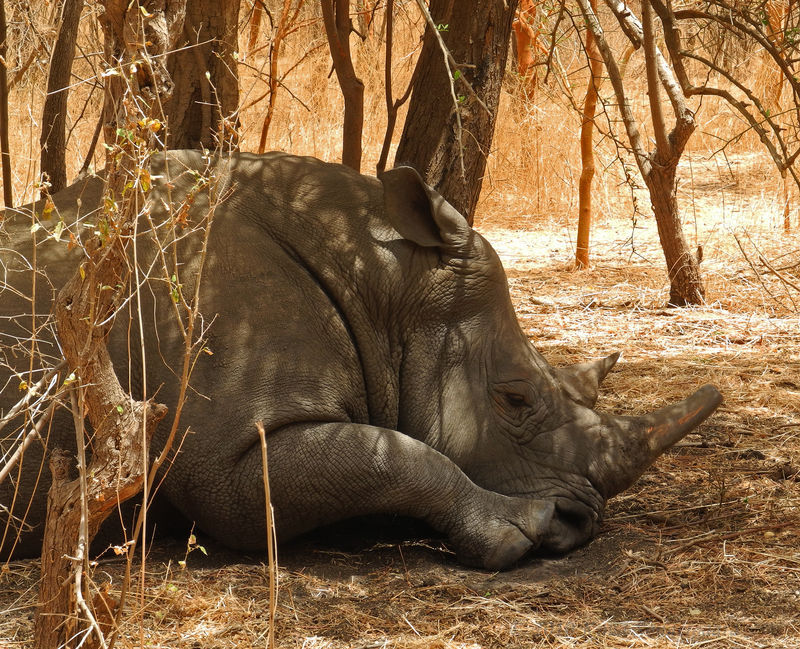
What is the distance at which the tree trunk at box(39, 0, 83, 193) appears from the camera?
6.55 m

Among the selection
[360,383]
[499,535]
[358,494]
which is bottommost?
[499,535]

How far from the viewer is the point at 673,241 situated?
29.8 feet

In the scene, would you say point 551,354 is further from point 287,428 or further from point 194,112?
point 287,428

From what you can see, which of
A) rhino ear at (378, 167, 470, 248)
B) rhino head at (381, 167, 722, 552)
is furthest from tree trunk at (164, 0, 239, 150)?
rhino head at (381, 167, 722, 552)

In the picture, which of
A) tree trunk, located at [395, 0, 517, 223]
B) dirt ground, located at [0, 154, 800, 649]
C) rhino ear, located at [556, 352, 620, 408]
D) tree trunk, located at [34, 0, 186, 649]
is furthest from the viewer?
tree trunk, located at [395, 0, 517, 223]

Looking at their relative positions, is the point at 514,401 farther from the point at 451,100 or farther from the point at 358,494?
the point at 451,100

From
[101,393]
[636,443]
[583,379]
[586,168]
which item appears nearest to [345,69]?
[583,379]

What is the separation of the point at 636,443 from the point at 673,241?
15.6 ft

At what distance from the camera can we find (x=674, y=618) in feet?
12.4

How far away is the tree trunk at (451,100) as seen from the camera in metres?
5.93

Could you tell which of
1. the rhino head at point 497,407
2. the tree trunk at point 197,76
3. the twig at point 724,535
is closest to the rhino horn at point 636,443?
the rhino head at point 497,407

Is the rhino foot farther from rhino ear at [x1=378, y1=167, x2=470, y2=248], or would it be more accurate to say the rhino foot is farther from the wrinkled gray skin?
rhino ear at [x1=378, y1=167, x2=470, y2=248]

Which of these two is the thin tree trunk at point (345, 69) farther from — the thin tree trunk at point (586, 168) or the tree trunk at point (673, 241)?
the thin tree trunk at point (586, 168)

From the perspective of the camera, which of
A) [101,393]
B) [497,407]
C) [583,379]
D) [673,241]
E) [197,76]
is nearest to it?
[101,393]
